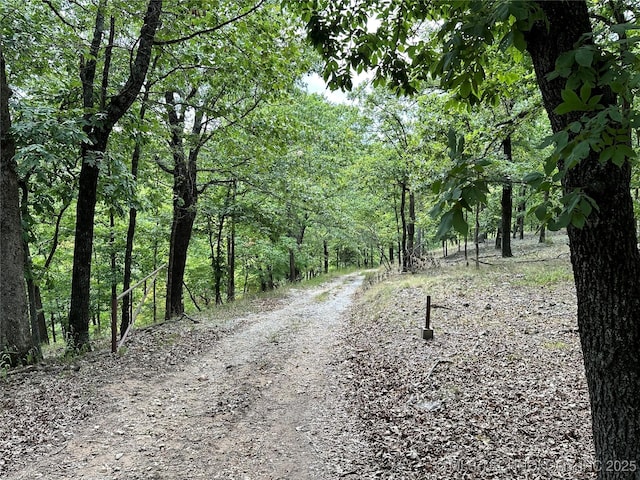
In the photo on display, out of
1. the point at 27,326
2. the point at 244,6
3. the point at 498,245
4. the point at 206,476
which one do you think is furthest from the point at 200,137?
the point at 498,245

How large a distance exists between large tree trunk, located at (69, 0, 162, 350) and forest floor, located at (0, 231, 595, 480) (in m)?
0.93

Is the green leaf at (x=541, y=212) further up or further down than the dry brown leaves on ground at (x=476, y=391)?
further up

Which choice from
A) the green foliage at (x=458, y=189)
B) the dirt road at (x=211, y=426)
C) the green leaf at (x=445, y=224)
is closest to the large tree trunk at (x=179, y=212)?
the dirt road at (x=211, y=426)

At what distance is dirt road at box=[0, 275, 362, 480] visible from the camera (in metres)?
3.86

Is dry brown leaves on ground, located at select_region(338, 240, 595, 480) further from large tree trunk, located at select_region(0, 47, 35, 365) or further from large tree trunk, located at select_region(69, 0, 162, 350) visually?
large tree trunk, located at select_region(0, 47, 35, 365)

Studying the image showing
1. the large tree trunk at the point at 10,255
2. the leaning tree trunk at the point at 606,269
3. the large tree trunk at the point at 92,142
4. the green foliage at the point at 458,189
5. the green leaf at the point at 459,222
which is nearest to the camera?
the green leaf at the point at 459,222

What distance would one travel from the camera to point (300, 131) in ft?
32.0

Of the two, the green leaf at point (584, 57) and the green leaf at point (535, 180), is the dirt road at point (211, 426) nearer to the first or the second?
the green leaf at point (535, 180)

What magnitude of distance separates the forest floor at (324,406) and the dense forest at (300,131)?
163 cm

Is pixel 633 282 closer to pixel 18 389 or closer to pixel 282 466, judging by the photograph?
pixel 282 466

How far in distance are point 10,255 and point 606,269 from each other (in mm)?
8023

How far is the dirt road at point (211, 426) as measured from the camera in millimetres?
3863

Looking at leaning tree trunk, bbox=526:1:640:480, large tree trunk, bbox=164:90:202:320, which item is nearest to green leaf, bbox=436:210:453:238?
leaning tree trunk, bbox=526:1:640:480

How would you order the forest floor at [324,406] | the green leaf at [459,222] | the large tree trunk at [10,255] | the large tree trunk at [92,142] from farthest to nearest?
1. the large tree trunk at [92,142]
2. the large tree trunk at [10,255]
3. the forest floor at [324,406]
4. the green leaf at [459,222]
